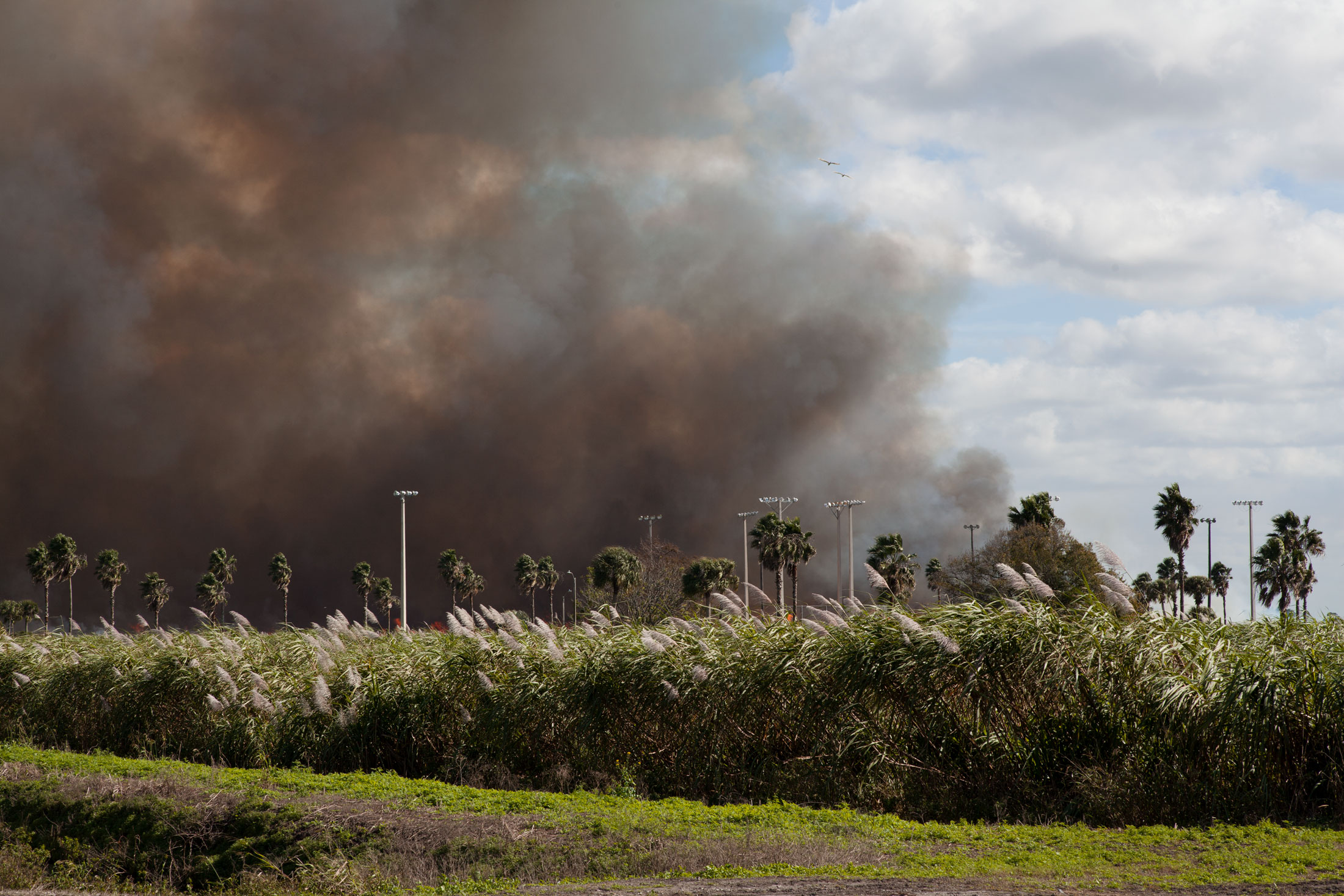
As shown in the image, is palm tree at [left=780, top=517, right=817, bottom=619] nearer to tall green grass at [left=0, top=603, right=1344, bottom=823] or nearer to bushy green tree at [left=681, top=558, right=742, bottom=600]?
bushy green tree at [left=681, top=558, right=742, bottom=600]

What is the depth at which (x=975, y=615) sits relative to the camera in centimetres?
1202

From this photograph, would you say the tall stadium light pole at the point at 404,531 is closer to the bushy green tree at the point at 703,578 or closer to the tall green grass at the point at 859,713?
the bushy green tree at the point at 703,578

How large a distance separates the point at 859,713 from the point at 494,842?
4485mm

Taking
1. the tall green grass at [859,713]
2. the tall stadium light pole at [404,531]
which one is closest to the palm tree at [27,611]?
the tall stadium light pole at [404,531]

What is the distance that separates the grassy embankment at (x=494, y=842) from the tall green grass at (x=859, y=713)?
3.11 ft

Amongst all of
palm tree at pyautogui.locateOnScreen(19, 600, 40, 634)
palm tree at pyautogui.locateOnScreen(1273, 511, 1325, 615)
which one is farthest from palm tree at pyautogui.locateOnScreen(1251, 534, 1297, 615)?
palm tree at pyautogui.locateOnScreen(19, 600, 40, 634)

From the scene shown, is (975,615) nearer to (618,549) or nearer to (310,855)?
(310,855)

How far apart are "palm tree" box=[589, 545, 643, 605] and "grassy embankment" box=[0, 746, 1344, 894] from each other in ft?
186

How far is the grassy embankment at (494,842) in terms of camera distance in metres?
8.41

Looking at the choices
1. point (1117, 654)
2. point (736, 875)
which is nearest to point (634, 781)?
point (736, 875)

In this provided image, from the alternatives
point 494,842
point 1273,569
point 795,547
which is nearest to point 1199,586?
point 1273,569

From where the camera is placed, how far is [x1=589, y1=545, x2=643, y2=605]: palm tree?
71250 mm

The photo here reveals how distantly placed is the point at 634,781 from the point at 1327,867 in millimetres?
7780

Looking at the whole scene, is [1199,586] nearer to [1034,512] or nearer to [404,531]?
[1034,512]
